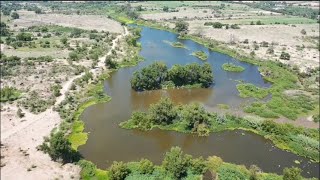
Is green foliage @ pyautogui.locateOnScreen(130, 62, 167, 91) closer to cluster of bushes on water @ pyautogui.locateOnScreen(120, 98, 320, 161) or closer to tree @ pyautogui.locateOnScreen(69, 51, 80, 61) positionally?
cluster of bushes on water @ pyautogui.locateOnScreen(120, 98, 320, 161)

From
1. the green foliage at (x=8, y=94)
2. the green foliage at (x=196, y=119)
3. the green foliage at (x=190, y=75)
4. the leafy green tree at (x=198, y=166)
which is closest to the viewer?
the leafy green tree at (x=198, y=166)

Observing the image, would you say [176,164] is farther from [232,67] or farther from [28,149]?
[232,67]

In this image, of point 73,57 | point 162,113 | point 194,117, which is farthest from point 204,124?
point 73,57

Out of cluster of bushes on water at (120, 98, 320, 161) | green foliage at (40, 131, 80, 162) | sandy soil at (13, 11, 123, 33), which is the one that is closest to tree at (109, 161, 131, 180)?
green foliage at (40, 131, 80, 162)

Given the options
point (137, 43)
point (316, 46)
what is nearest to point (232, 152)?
point (137, 43)

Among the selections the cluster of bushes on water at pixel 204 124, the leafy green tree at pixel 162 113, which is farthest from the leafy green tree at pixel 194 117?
the leafy green tree at pixel 162 113

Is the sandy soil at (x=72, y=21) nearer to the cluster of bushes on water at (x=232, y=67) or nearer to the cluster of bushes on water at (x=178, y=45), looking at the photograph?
the cluster of bushes on water at (x=178, y=45)
